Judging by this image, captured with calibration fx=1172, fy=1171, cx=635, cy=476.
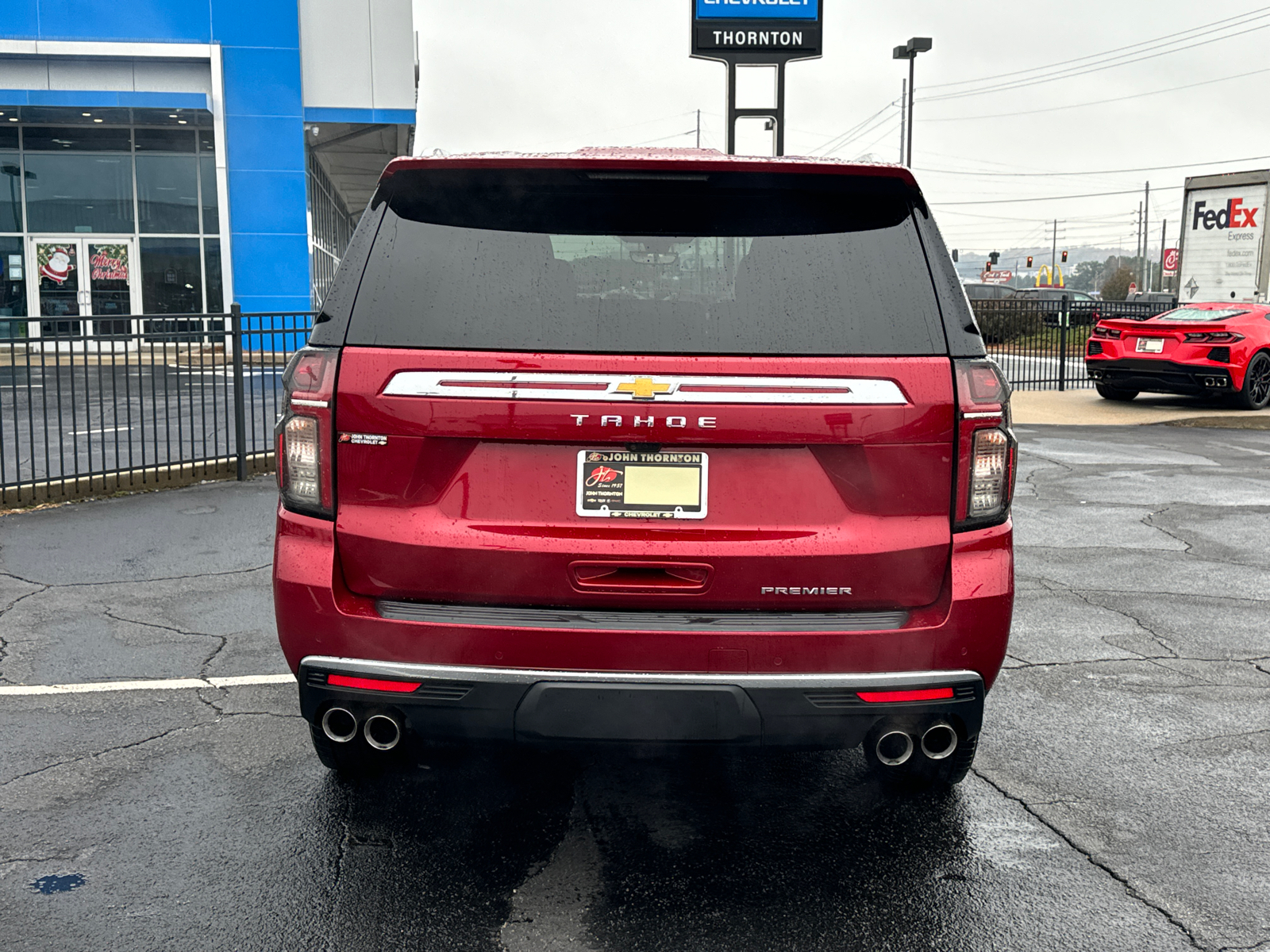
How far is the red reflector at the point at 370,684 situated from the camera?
3.01 m

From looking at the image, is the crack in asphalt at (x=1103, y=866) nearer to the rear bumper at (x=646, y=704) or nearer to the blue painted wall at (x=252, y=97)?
the rear bumper at (x=646, y=704)

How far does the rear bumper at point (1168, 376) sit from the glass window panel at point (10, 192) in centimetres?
2275

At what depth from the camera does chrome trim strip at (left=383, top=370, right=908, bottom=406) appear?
2.92m

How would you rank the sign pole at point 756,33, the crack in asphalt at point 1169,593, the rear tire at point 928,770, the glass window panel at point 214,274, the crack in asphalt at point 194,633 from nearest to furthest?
the rear tire at point 928,770 → the crack in asphalt at point 194,633 → the crack in asphalt at point 1169,593 → the sign pole at point 756,33 → the glass window panel at point 214,274

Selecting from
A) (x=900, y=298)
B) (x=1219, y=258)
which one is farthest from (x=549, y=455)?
(x=1219, y=258)

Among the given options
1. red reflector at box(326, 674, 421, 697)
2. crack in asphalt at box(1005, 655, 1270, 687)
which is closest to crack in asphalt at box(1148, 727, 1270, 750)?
crack in asphalt at box(1005, 655, 1270, 687)

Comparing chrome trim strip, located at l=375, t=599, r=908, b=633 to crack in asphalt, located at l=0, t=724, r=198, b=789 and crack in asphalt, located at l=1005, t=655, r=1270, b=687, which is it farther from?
crack in asphalt, located at l=1005, t=655, r=1270, b=687

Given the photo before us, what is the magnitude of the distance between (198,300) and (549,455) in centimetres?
2565

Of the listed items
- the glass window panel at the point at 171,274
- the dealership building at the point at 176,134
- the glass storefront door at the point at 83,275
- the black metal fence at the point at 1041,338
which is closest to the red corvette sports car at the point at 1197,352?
the black metal fence at the point at 1041,338

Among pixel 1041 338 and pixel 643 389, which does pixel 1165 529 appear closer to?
pixel 643 389

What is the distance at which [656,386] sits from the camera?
2920mm

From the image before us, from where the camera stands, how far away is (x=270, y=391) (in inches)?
421

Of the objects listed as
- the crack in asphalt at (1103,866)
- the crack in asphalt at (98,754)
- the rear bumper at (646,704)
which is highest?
the rear bumper at (646,704)

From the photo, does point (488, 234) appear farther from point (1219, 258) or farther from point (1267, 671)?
point (1219, 258)
